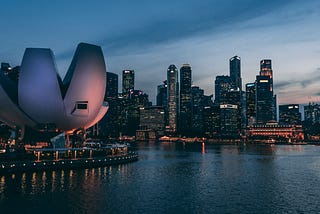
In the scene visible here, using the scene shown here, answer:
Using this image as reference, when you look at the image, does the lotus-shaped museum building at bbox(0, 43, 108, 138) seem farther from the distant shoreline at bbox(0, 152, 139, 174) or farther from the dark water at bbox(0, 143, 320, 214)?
the dark water at bbox(0, 143, 320, 214)

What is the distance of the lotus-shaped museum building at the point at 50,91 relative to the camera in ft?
162

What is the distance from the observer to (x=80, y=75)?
2010 inches

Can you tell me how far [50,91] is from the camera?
50.2m

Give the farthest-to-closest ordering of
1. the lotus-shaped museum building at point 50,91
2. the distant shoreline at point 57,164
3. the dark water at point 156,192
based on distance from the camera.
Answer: the lotus-shaped museum building at point 50,91, the distant shoreline at point 57,164, the dark water at point 156,192

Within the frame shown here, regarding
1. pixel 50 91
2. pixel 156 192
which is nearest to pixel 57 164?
pixel 50 91

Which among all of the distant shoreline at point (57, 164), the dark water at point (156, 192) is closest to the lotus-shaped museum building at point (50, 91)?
the distant shoreline at point (57, 164)

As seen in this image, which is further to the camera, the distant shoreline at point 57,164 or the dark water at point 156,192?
the distant shoreline at point 57,164

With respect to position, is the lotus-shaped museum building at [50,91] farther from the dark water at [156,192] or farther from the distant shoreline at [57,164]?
the dark water at [156,192]

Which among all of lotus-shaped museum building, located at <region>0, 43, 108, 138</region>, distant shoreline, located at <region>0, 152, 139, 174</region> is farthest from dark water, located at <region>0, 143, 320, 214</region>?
lotus-shaped museum building, located at <region>0, 43, 108, 138</region>

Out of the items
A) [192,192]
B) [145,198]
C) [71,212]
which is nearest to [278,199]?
[192,192]

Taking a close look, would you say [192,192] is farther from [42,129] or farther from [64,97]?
[42,129]

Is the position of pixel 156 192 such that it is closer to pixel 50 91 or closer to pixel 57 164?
pixel 57 164

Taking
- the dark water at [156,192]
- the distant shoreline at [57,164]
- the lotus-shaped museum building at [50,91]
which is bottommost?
the dark water at [156,192]

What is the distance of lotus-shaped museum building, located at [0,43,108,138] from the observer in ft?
162
